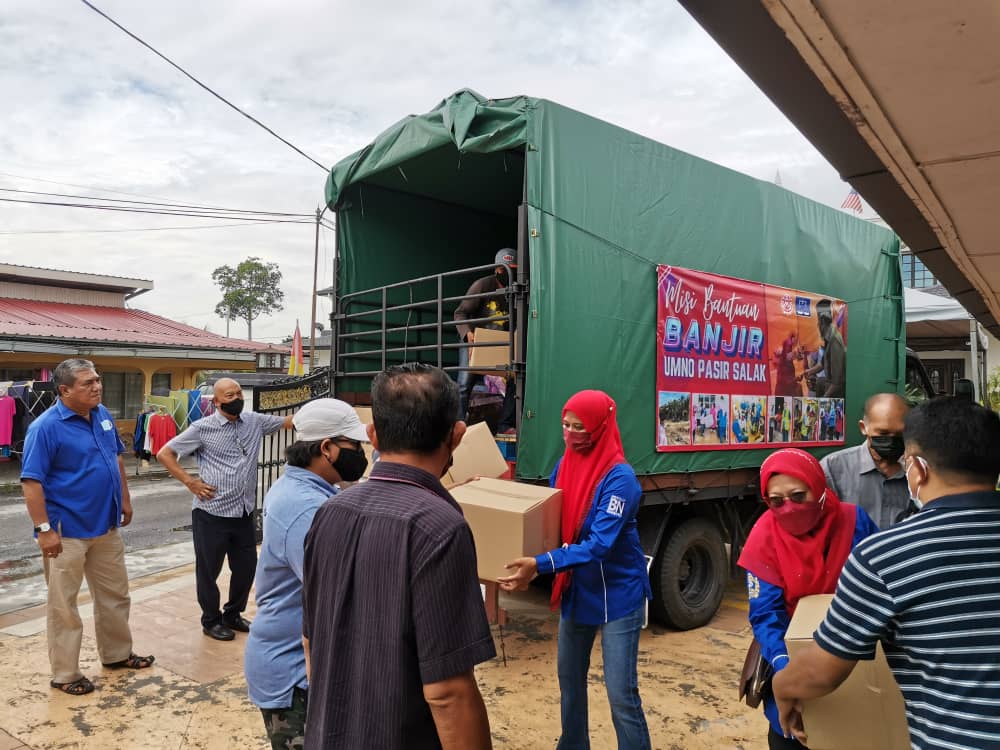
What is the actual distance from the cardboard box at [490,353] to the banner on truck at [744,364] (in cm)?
103

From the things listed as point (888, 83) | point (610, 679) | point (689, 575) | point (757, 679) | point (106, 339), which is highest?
point (106, 339)

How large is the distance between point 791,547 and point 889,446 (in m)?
1.03

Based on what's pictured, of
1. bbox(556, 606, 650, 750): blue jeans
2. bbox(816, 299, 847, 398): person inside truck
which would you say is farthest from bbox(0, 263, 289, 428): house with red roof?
bbox(556, 606, 650, 750): blue jeans

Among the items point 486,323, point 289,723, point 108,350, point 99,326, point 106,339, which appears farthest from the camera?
point 99,326

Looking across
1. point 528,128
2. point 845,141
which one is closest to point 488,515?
point 845,141

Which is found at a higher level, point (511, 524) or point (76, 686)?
point (511, 524)

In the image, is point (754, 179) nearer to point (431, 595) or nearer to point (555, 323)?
point (555, 323)

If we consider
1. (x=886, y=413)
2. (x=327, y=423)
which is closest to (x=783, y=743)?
(x=886, y=413)

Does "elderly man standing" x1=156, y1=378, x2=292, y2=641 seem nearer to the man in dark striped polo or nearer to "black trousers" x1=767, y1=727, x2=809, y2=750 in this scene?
the man in dark striped polo

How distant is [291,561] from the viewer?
208 cm

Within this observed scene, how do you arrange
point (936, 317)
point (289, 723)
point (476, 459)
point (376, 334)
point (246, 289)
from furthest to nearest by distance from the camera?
point (246, 289) → point (936, 317) → point (376, 334) → point (476, 459) → point (289, 723)

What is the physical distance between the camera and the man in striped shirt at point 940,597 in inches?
52.2

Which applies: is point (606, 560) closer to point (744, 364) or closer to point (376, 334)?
point (744, 364)

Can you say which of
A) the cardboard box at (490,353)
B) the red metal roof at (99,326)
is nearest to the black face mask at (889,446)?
the cardboard box at (490,353)
